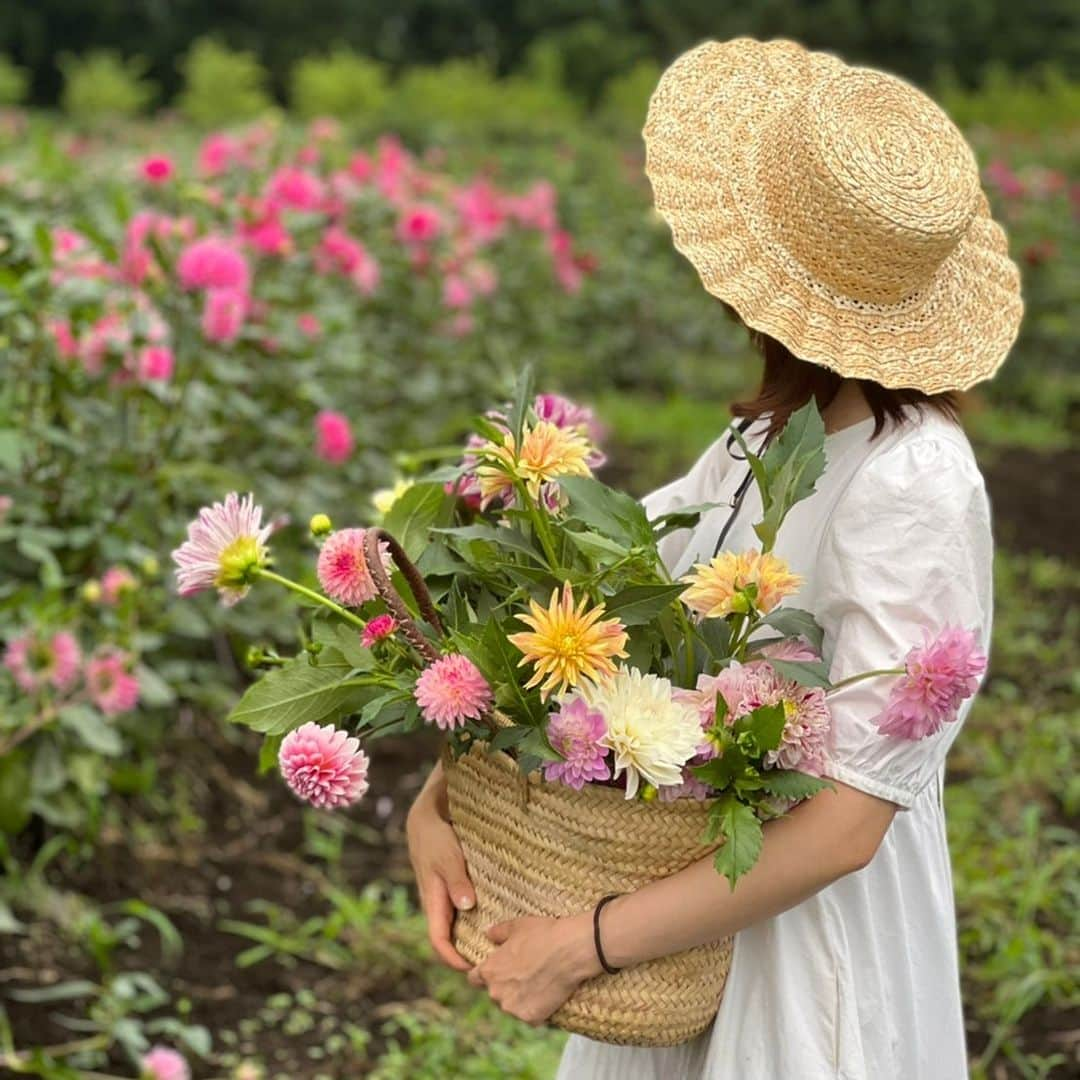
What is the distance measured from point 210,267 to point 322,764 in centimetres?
186

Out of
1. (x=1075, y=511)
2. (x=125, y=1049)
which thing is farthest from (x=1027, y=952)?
(x=1075, y=511)

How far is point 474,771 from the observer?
134 cm

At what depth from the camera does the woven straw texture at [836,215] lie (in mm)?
1302

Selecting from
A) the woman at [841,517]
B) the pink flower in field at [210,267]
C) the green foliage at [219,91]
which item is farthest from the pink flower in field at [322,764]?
the green foliage at [219,91]

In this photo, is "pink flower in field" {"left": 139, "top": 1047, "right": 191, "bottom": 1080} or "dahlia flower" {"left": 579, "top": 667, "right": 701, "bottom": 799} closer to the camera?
"dahlia flower" {"left": 579, "top": 667, "right": 701, "bottom": 799}

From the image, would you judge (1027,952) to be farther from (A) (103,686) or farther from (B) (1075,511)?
(B) (1075,511)

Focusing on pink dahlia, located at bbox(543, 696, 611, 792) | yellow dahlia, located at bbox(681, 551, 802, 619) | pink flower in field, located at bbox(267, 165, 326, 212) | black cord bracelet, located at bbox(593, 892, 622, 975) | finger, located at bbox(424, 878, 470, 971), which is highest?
yellow dahlia, located at bbox(681, 551, 802, 619)

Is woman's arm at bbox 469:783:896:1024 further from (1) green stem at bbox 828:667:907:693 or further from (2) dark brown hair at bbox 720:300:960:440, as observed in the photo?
(2) dark brown hair at bbox 720:300:960:440

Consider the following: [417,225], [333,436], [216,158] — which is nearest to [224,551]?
[333,436]

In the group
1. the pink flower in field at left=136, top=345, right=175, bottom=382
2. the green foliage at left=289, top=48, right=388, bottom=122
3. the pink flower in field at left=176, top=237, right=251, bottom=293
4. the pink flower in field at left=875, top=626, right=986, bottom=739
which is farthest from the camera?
the green foliage at left=289, top=48, right=388, bottom=122

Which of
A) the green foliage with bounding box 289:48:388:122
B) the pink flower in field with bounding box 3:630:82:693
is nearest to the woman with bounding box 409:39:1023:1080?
the pink flower in field with bounding box 3:630:82:693

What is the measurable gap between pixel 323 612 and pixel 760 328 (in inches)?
16.4

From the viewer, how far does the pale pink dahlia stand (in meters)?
1.26

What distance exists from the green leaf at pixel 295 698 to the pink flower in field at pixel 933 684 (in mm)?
409
